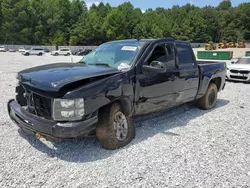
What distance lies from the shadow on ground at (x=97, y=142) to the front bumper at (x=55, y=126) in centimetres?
45

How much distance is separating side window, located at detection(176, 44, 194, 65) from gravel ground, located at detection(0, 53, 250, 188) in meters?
1.40

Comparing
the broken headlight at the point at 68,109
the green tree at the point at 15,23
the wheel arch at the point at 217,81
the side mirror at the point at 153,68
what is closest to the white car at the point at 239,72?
the wheel arch at the point at 217,81

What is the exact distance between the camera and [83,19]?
74.4m

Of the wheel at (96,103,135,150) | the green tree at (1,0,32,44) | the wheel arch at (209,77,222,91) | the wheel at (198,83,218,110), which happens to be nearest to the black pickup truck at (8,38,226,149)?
the wheel at (96,103,135,150)

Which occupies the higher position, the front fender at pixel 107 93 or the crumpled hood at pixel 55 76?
the crumpled hood at pixel 55 76

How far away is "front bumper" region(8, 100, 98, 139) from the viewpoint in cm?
310

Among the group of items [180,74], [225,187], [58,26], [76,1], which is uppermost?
[76,1]

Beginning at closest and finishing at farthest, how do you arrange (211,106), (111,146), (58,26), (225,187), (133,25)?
(225,187)
(111,146)
(211,106)
(58,26)
(133,25)

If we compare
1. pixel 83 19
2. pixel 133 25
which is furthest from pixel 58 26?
pixel 133 25

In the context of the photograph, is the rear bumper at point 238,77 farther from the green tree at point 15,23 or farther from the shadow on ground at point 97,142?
the green tree at point 15,23

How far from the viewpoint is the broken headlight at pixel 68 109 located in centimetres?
308

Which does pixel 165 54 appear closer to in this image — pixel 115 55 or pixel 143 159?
pixel 115 55

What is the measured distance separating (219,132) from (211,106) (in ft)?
6.37

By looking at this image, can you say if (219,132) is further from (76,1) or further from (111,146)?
(76,1)
